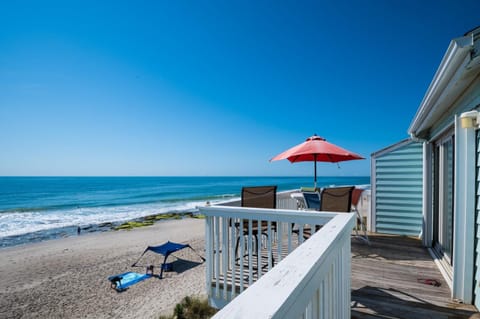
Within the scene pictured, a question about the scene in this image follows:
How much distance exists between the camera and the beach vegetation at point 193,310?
3.62 meters

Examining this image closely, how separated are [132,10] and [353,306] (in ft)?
30.4

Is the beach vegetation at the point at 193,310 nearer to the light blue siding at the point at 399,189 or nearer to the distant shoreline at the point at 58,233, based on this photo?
the light blue siding at the point at 399,189

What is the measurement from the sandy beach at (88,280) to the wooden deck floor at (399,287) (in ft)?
9.95

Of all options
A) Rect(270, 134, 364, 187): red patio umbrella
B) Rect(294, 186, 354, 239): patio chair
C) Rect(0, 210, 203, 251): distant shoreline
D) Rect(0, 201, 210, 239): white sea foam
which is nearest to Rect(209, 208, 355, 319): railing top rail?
Result: Rect(294, 186, 354, 239): patio chair

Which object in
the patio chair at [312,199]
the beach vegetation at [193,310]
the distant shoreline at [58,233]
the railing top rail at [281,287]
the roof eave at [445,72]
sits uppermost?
the roof eave at [445,72]

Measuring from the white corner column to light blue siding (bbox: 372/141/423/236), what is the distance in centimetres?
299

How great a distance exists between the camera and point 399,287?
269 centimetres

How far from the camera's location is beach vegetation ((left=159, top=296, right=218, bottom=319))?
3.62 metres

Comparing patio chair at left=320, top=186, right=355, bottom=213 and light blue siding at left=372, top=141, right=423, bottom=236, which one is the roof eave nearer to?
patio chair at left=320, top=186, right=355, bottom=213

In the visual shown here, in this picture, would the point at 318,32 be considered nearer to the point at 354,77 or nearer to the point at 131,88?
the point at 354,77

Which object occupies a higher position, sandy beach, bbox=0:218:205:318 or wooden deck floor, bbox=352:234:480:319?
wooden deck floor, bbox=352:234:480:319

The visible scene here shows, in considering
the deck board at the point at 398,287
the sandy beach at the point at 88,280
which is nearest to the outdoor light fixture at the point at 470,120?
the deck board at the point at 398,287

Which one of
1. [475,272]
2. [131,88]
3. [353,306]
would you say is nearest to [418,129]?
[475,272]

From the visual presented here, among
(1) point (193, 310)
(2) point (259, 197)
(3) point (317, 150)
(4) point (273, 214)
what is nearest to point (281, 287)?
(4) point (273, 214)
